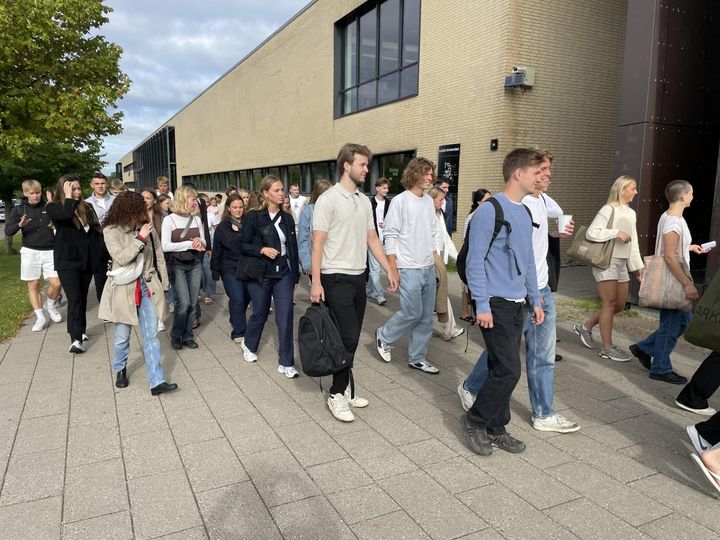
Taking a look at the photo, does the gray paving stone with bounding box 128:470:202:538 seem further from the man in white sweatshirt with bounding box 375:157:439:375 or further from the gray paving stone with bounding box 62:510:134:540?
the man in white sweatshirt with bounding box 375:157:439:375

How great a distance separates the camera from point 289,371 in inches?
189

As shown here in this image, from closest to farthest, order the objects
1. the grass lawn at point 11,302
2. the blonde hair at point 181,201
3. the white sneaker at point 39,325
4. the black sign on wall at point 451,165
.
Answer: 1. the blonde hair at point 181,201
2. the white sneaker at point 39,325
3. the grass lawn at point 11,302
4. the black sign on wall at point 451,165

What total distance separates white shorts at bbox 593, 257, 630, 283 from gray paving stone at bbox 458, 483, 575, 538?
2.97 m

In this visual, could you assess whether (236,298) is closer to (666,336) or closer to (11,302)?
(666,336)

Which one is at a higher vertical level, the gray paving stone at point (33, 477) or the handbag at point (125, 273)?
the handbag at point (125, 273)

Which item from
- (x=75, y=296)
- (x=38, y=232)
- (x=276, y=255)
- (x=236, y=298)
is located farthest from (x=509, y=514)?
(x=38, y=232)

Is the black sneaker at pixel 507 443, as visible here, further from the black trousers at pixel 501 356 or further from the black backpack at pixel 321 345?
the black backpack at pixel 321 345

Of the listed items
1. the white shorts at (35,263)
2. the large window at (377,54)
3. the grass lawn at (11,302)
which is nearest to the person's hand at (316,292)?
the grass lawn at (11,302)

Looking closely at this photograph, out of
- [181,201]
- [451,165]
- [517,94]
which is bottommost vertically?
[181,201]

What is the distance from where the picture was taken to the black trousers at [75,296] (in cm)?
545

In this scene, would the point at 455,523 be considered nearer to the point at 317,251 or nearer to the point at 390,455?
the point at 390,455

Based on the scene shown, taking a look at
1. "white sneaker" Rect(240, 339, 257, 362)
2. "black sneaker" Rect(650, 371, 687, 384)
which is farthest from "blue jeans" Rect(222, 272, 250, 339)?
"black sneaker" Rect(650, 371, 687, 384)

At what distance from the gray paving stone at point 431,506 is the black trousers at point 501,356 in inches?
23.8

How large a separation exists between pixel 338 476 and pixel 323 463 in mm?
181
